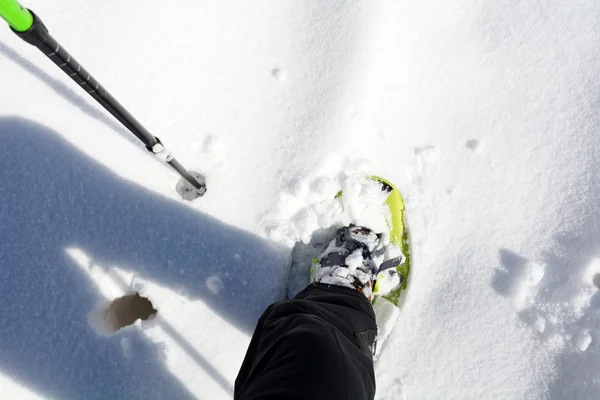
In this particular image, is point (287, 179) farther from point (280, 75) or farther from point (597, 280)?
point (597, 280)

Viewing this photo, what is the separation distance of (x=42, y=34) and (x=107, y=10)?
118cm

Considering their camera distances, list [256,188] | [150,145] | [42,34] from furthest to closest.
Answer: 1. [256,188]
2. [150,145]
3. [42,34]

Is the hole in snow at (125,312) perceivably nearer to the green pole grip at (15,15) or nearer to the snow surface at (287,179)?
the snow surface at (287,179)

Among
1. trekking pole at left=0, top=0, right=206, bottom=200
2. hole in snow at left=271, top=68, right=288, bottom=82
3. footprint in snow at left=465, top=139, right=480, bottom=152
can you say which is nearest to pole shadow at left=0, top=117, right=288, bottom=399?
trekking pole at left=0, top=0, right=206, bottom=200

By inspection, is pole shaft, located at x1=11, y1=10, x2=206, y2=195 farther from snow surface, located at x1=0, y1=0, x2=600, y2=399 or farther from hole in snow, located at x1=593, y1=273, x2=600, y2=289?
hole in snow, located at x1=593, y1=273, x2=600, y2=289

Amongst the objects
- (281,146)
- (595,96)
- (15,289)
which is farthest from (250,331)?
(595,96)

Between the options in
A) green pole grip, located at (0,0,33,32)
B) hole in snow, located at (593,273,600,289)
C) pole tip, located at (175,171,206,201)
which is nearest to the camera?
green pole grip, located at (0,0,33,32)

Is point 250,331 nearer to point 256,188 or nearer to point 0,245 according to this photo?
point 256,188

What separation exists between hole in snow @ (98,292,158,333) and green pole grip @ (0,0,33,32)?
115 centimetres

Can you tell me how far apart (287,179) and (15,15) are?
3.57 feet

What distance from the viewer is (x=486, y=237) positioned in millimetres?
1634

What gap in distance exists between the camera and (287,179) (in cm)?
166

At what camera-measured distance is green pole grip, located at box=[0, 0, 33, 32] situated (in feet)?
2.21

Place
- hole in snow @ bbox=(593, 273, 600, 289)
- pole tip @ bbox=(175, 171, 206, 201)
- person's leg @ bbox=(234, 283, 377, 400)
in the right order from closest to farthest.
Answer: person's leg @ bbox=(234, 283, 377, 400) < hole in snow @ bbox=(593, 273, 600, 289) < pole tip @ bbox=(175, 171, 206, 201)
